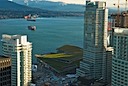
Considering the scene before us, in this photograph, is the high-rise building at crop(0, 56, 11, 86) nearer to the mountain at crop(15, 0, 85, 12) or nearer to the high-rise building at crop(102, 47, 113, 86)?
the high-rise building at crop(102, 47, 113, 86)

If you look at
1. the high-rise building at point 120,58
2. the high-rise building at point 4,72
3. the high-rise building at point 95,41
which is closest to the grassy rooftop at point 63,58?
the high-rise building at point 95,41

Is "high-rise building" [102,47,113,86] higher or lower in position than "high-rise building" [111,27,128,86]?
lower

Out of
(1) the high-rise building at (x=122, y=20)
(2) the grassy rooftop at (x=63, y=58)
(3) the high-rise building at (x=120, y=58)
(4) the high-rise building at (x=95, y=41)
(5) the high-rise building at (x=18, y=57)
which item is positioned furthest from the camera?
(2) the grassy rooftop at (x=63, y=58)

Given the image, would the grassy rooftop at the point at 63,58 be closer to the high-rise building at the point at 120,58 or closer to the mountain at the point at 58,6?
Answer: the high-rise building at the point at 120,58

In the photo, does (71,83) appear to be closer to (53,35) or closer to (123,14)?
(123,14)

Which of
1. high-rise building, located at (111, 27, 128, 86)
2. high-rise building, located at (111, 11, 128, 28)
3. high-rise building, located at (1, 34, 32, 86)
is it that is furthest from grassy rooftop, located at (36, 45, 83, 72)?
high-rise building, located at (111, 27, 128, 86)

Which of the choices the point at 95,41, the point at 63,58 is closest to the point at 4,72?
the point at 95,41

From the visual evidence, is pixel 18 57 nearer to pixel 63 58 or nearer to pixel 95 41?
pixel 95 41
